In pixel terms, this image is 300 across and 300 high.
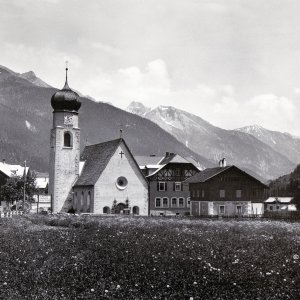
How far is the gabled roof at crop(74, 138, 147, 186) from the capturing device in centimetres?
7850

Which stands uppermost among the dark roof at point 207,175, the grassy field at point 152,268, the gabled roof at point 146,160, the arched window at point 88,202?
the gabled roof at point 146,160

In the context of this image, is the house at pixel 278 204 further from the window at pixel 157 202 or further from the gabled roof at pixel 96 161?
the gabled roof at pixel 96 161

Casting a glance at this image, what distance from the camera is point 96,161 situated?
8281 cm

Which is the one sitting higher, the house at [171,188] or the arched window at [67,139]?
the arched window at [67,139]

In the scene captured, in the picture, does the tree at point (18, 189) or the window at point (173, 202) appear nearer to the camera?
the tree at point (18, 189)

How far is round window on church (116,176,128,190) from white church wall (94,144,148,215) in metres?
0.05

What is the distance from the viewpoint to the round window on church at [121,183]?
7875 cm

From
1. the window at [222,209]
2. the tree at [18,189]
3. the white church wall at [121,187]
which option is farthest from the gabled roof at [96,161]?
the window at [222,209]

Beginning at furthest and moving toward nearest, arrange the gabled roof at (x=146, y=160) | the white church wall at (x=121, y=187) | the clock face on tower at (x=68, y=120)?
the gabled roof at (x=146, y=160) < the clock face on tower at (x=68, y=120) < the white church wall at (x=121, y=187)

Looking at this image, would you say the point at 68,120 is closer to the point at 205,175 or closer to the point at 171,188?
the point at 171,188

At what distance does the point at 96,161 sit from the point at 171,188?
1848cm

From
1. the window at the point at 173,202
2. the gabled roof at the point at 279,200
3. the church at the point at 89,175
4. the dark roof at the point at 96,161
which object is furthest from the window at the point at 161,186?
the gabled roof at the point at 279,200

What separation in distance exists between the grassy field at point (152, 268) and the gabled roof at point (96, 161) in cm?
5396

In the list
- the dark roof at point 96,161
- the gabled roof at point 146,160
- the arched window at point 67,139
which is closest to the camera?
the dark roof at point 96,161
